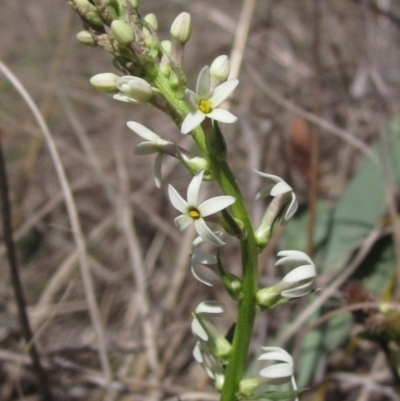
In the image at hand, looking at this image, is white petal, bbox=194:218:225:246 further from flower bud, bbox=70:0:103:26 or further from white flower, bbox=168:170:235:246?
flower bud, bbox=70:0:103:26

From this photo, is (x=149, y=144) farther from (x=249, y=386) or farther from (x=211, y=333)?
(x=249, y=386)

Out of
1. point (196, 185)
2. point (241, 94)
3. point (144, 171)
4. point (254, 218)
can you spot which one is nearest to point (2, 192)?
point (196, 185)

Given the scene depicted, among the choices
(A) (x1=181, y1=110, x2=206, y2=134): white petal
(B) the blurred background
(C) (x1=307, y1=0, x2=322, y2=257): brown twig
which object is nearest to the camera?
(A) (x1=181, y1=110, x2=206, y2=134): white petal

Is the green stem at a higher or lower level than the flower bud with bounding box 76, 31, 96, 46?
lower

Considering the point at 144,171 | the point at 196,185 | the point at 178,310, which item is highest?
the point at 144,171

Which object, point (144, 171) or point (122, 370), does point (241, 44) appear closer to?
point (144, 171)

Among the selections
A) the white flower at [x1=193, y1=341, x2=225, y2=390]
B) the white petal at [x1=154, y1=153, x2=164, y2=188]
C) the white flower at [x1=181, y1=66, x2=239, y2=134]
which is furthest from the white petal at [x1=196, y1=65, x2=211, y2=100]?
the white flower at [x1=193, y1=341, x2=225, y2=390]

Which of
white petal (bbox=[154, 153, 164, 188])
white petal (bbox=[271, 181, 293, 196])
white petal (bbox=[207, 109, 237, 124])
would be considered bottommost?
white petal (bbox=[271, 181, 293, 196])
